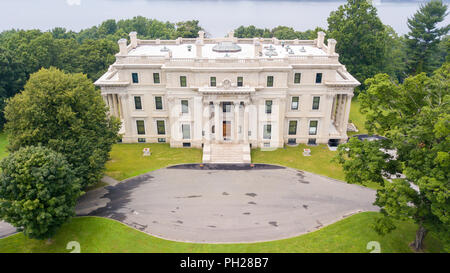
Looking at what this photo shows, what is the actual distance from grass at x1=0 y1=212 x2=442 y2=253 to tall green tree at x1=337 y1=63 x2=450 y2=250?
2.38 meters

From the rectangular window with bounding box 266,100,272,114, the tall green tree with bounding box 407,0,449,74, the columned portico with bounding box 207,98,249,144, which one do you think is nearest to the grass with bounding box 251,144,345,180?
the columned portico with bounding box 207,98,249,144

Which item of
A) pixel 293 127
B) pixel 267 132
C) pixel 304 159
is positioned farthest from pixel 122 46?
pixel 304 159

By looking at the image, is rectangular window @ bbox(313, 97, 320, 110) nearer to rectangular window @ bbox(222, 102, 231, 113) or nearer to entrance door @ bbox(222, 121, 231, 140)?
rectangular window @ bbox(222, 102, 231, 113)

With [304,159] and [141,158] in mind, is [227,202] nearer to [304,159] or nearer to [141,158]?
[304,159]

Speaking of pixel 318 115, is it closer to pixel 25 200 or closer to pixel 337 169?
pixel 337 169

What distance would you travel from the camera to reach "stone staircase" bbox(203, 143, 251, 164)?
4559 cm

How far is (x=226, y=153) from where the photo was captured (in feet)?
153

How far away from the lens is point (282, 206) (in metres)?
35.7

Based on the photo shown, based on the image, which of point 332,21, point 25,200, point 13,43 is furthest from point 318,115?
point 13,43

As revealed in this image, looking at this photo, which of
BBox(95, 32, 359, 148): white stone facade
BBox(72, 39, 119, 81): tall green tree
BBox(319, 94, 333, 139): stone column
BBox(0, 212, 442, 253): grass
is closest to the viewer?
BBox(0, 212, 442, 253): grass

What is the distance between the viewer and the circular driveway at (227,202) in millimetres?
31844

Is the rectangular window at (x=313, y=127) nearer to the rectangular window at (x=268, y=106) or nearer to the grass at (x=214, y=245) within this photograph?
the rectangular window at (x=268, y=106)

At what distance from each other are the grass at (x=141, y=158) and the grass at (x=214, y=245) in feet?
38.2

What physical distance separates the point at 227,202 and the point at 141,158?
1735cm
